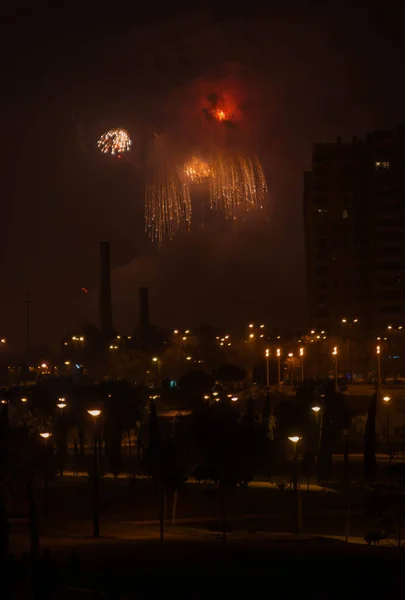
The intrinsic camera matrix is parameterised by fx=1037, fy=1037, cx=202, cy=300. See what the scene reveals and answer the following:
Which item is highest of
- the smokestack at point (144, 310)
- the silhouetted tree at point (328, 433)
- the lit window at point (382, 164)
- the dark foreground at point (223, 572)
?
the lit window at point (382, 164)

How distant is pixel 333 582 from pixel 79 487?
2594cm

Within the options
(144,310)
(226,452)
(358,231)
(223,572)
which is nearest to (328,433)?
(226,452)

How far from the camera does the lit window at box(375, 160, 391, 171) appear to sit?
125438mm

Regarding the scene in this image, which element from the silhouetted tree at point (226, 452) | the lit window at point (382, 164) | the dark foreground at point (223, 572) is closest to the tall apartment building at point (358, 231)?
the lit window at point (382, 164)

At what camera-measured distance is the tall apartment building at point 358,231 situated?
12200 centimetres

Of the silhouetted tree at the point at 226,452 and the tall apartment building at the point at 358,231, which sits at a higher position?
the tall apartment building at the point at 358,231

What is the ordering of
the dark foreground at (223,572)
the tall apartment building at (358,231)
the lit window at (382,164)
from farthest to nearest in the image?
the lit window at (382,164) < the tall apartment building at (358,231) < the dark foreground at (223,572)

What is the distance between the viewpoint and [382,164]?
125438mm

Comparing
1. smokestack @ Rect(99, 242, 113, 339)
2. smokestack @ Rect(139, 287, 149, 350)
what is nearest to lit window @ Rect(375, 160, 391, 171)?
smokestack @ Rect(99, 242, 113, 339)

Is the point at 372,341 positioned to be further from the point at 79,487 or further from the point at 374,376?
the point at 79,487

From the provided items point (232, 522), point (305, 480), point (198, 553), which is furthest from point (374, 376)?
point (198, 553)

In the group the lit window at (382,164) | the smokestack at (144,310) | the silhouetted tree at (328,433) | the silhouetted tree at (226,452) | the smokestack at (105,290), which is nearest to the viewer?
the silhouetted tree at (226,452)

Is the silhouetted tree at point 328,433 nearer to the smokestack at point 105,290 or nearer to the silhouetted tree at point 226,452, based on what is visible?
the silhouetted tree at point 226,452

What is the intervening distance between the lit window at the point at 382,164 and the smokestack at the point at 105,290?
112ft
